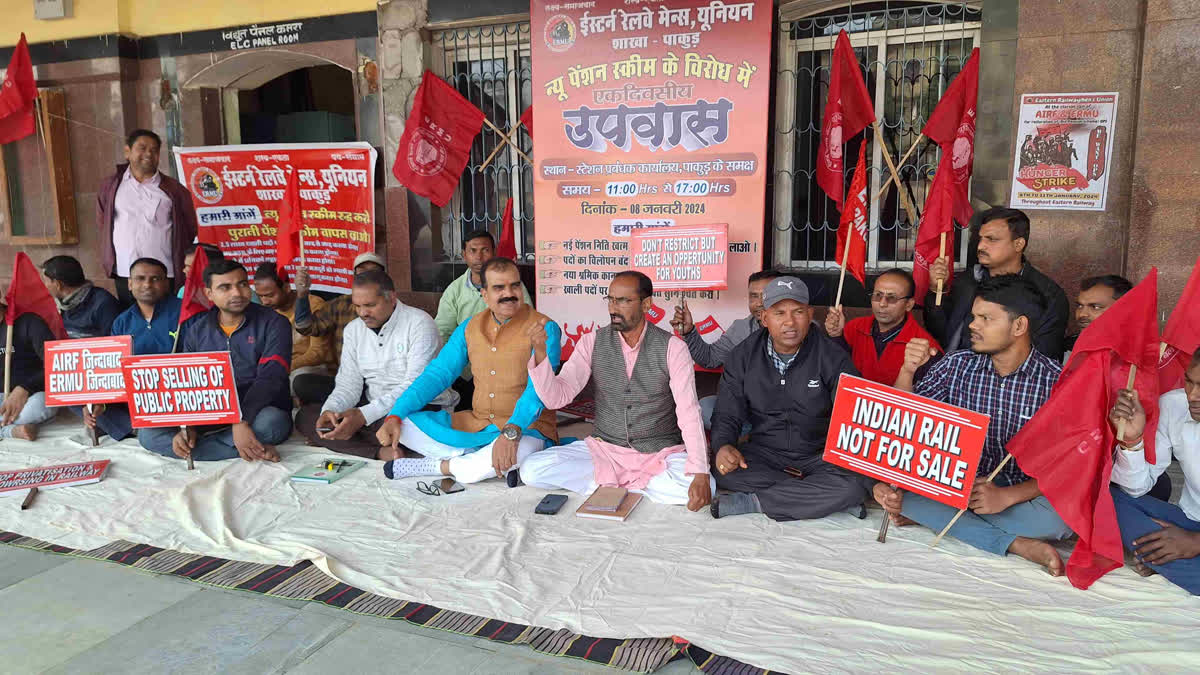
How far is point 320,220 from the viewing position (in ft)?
24.4

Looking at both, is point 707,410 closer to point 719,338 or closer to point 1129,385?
point 719,338

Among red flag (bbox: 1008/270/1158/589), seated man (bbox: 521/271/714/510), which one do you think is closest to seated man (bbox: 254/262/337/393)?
seated man (bbox: 521/271/714/510)

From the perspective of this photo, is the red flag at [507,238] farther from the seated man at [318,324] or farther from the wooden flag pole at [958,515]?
the wooden flag pole at [958,515]

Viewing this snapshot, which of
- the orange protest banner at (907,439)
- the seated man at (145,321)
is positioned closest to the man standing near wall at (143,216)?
the seated man at (145,321)

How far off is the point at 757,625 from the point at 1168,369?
6.62 ft

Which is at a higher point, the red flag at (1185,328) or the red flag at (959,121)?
the red flag at (959,121)

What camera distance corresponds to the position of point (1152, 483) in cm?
335

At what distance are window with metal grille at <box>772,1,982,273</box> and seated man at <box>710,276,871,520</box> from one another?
6.95 ft

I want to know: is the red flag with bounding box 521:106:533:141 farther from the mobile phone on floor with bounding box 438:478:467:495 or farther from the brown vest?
the mobile phone on floor with bounding box 438:478:467:495

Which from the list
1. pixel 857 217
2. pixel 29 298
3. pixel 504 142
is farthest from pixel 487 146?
pixel 29 298

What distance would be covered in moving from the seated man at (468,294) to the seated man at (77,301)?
88.4 inches

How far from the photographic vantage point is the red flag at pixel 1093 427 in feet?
10.4

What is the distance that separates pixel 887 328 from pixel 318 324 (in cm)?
378

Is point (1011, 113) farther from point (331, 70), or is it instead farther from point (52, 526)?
point (331, 70)
